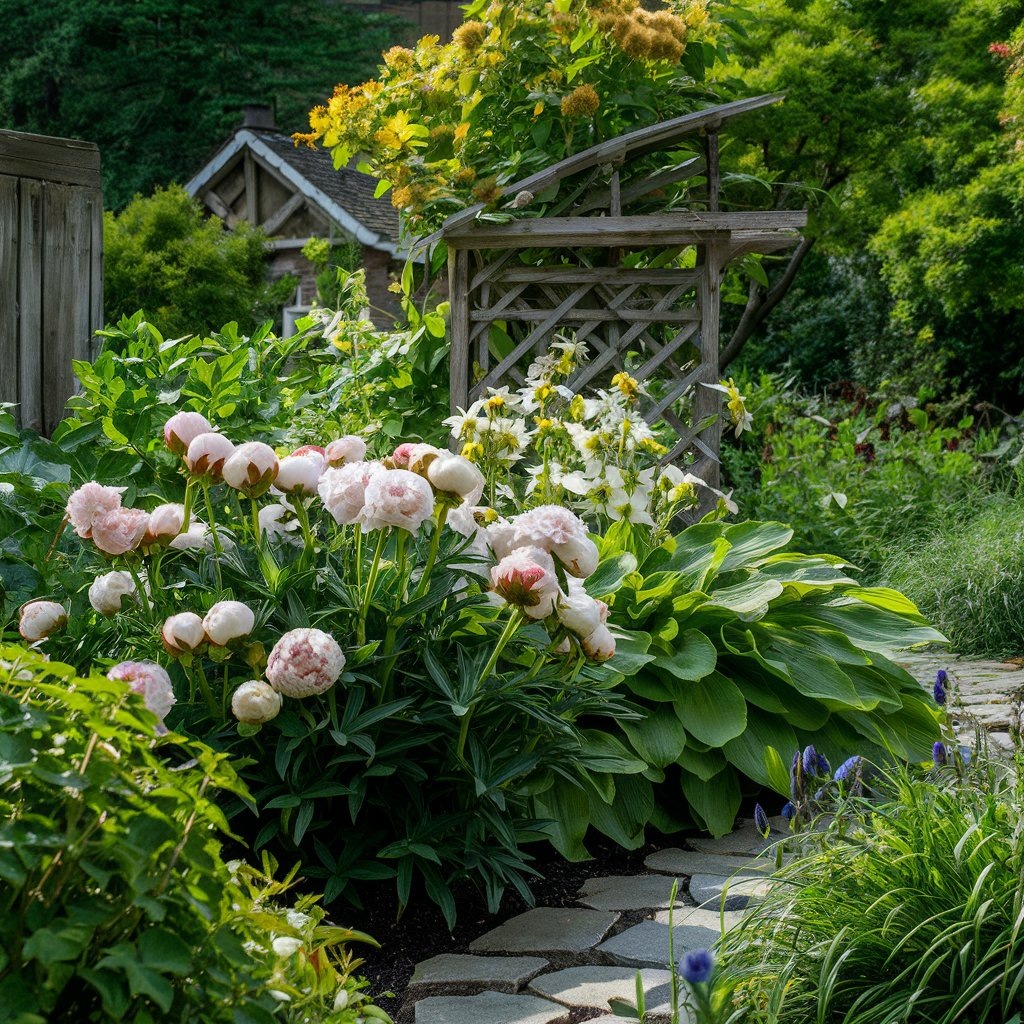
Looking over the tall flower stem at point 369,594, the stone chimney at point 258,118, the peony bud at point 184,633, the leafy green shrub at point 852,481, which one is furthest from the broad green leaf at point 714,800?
the stone chimney at point 258,118

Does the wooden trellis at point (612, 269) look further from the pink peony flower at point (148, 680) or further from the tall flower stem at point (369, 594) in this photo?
the pink peony flower at point (148, 680)

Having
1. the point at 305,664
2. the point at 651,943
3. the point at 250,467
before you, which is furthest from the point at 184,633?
the point at 651,943

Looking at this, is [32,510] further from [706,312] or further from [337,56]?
[337,56]

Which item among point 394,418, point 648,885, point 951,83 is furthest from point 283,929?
point 951,83

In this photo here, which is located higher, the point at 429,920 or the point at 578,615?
the point at 578,615

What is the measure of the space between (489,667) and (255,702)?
45cm

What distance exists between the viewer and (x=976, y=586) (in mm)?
5496

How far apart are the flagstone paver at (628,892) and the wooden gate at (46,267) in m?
2.62

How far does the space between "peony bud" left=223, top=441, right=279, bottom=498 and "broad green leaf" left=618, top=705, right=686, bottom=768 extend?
1182 millimetres

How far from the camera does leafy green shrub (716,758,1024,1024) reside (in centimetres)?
163

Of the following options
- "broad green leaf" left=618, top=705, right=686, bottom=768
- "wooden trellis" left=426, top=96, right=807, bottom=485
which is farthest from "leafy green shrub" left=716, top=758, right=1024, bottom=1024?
"wooden trellis" left=426, top=96, right=807, bottom=485

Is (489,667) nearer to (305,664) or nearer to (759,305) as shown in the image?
(305,664)

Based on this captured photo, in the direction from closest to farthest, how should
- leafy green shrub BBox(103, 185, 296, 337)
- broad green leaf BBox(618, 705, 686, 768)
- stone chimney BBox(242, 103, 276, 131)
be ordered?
broad green leaf BBox(618, 705, 686, 768)
leafy green shrub BBox(103, 185, 296, 337)
stone chimney BBox(242, 103, 276, 131)

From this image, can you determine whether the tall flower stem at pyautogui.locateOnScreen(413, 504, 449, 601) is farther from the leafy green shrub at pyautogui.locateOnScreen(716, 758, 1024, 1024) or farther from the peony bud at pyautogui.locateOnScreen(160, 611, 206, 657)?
the leafy green shrub at pyautogui.locateOnScreen(716, 758, 1024, 1024)
